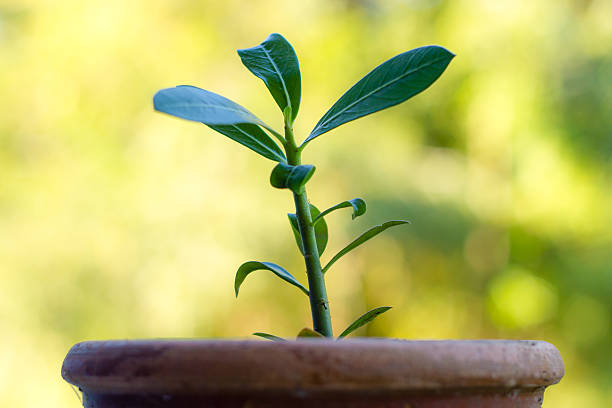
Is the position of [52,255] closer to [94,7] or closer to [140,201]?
[140,201]

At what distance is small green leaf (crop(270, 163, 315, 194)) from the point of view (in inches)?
16.8

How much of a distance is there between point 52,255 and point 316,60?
202 cm

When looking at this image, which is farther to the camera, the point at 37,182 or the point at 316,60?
the point at 316,60

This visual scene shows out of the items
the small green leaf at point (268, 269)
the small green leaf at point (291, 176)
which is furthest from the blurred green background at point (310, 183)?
the small green leaf at point (291, 176)

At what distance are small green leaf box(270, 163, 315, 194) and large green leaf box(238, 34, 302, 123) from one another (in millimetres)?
104

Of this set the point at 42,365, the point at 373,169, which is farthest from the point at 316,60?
the point at 42,365

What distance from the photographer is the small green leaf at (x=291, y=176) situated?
43 centimetres

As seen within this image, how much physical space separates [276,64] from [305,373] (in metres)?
0.29

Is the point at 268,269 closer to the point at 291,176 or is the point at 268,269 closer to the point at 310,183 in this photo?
the point at 291,176

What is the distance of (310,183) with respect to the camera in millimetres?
3615

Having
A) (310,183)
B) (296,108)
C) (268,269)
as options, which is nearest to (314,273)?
(268,269)

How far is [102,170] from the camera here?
10.8 feet

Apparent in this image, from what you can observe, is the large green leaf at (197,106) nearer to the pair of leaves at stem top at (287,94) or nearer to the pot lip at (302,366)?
the pair of leaves at stem top at (287,94)

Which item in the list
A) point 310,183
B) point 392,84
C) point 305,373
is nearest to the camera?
point 305,373
